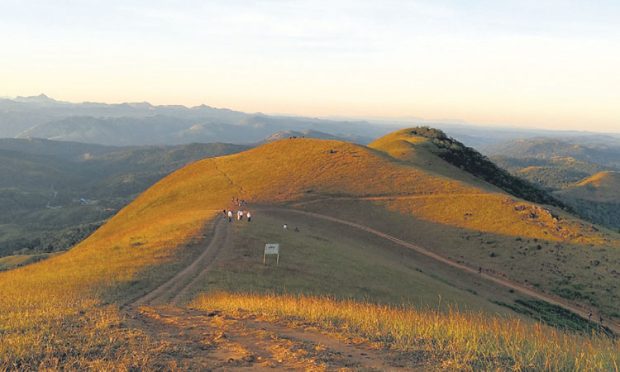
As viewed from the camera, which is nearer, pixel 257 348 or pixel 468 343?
pixel 468 343

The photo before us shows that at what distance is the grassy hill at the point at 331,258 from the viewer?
33.3ft

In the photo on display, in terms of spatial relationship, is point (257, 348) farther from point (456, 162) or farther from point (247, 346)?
point (456, 162)

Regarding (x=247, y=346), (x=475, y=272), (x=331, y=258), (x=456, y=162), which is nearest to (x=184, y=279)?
(x=331, y=258)

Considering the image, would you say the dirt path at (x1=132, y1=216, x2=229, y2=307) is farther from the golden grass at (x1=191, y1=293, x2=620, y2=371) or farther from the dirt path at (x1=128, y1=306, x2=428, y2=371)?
the golden grass at (x1=191, y1=293, x2=620, y2=371)

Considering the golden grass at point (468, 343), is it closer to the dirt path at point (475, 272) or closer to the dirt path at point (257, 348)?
Result: the dirt path at point (257, 348)

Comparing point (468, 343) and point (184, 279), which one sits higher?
point (468, 343)

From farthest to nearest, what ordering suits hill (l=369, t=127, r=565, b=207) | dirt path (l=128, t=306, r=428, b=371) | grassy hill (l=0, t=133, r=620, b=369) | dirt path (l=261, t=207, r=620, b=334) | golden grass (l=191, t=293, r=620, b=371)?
1. hill (l=369, t=127, r=565, b=207)
2. dirt path (l=261, t=207, r=620, b=334)
3. grassy hill (l=0, t=133, r=620, b=369)
4. dirt path (l=128, t=306, r=428, b=371)
5. golden grass (l=191, t=293, r=620, b=371)

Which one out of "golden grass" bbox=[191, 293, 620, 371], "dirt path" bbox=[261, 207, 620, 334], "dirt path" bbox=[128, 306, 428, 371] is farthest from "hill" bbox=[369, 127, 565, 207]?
"dirt path" bbox=[128, 306, 428, 371]

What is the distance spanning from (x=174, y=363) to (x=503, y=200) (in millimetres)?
65388

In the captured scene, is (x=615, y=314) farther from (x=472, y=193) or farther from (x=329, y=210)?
(x=329, y=210)

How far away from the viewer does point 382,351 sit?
10.2m

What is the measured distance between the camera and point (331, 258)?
112ft

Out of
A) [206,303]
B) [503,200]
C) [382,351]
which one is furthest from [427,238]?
[382,351]

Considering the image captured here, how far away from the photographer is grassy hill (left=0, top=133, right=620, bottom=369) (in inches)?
399
